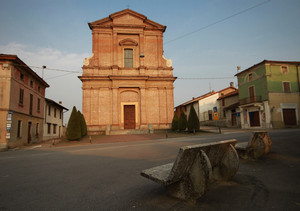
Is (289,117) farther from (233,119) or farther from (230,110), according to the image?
(230,110)

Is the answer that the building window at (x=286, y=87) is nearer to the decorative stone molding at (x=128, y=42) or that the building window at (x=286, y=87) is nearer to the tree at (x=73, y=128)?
the decorative stone molding at (x=128, y=42)

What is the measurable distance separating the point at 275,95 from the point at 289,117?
137 inches

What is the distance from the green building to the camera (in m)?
24.3

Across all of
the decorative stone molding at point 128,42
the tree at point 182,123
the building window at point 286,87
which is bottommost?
the tree at point 182,123

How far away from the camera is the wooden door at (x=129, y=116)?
25.1 metres

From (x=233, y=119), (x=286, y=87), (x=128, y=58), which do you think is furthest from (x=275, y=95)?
(x=128, y=58)

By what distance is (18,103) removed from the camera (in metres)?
17.0

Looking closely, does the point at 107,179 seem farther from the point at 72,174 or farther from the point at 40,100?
the point at 40,100

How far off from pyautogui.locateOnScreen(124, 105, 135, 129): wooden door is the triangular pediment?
488 inches

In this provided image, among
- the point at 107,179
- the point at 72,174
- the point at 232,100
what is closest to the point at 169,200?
the point at 107,179

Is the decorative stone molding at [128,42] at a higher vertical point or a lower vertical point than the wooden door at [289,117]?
higher

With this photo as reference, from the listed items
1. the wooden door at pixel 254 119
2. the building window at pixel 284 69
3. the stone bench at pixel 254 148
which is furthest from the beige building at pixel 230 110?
the stone bench at pixel 254 148

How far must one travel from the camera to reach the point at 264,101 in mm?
25172

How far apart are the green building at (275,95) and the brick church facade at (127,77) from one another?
12.6 meters
